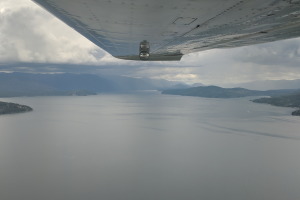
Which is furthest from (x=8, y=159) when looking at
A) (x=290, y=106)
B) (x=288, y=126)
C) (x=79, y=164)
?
(x=290, y=106)

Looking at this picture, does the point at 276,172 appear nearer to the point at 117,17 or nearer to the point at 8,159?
the point at 117,17

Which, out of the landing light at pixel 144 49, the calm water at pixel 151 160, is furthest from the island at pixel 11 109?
the landing light at pixel 144 49

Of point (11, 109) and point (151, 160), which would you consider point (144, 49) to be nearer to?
point (151, 160)

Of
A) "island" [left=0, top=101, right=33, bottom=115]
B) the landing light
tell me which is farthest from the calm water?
the landing light

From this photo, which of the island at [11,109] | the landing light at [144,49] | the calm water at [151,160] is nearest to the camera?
A: the landing light at [144,49]

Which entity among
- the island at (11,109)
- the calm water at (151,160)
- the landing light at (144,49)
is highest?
the landing light at (144,49)

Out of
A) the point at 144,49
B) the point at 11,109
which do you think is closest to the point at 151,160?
the point at 144,49

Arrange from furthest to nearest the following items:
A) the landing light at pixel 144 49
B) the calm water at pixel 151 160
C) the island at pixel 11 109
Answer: the island at pixel 11 109 < the calm water at pixel 151 160 < the landing light at pixel 144 49

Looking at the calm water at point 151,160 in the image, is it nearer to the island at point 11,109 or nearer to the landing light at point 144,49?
the island at point 11,109
